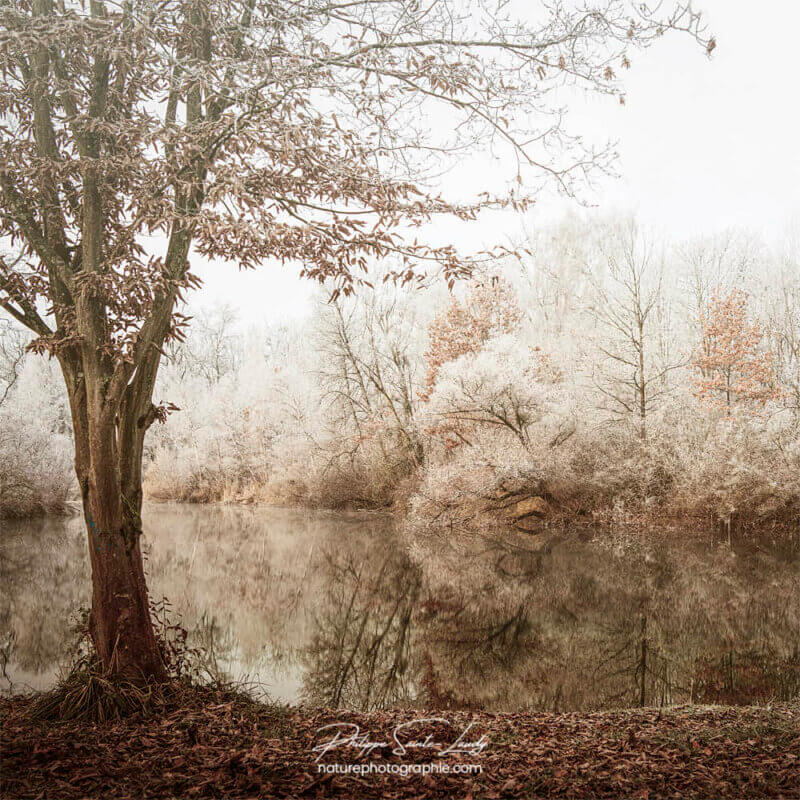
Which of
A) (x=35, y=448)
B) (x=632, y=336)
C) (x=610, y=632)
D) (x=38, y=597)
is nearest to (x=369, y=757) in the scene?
(x=610, y=632)

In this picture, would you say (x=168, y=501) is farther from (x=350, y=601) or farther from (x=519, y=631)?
(x=519, y=631)

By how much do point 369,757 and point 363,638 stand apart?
484cm

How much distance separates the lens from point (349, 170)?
449 cm

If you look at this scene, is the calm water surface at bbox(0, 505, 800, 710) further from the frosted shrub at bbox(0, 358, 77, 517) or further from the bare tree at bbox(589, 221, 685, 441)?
the bare tree at bbox(589, 221, 685, 441)

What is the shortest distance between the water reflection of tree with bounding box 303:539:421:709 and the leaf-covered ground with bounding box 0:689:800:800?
180cm

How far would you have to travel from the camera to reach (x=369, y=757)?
378cm

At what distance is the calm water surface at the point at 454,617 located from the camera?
664cm

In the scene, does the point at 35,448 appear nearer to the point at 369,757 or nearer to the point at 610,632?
the point at 610,632

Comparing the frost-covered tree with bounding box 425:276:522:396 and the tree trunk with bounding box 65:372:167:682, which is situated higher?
the frost-covered tree with bounding box 425:276:522:396

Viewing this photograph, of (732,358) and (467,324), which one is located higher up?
(467,324)

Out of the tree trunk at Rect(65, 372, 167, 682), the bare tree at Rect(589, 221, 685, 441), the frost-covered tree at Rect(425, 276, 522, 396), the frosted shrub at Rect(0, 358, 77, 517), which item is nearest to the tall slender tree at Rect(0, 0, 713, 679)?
the tree trunk at Rect(65, 372, 167, 682)

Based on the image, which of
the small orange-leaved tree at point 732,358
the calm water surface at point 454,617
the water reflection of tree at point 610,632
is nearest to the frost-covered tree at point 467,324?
the small orange-leaved tree at point 732,358

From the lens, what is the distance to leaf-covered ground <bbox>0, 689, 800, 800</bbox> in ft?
10.8

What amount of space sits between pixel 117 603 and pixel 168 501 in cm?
2447
